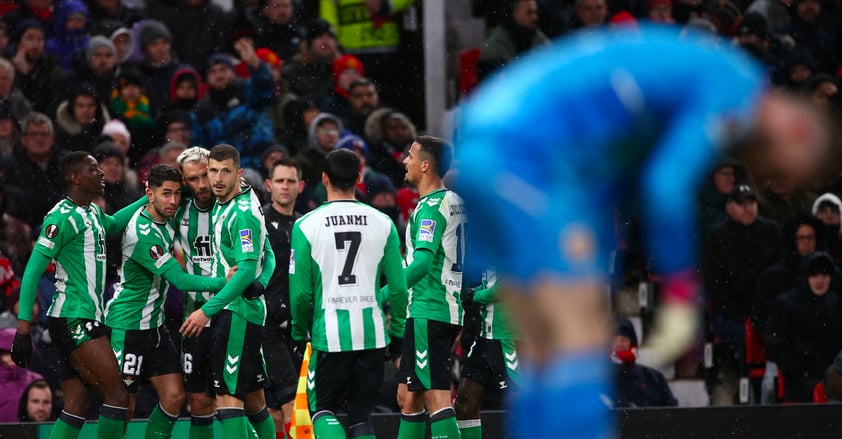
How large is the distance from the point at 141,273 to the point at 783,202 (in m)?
6.64

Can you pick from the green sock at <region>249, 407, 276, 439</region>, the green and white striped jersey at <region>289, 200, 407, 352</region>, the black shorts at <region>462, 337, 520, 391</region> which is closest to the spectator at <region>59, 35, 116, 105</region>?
the green sock at <region>249, 407, 276, 439</region>

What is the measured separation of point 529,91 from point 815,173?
83 centimetres

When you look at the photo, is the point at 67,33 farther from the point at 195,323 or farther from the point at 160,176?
the point at 195,323

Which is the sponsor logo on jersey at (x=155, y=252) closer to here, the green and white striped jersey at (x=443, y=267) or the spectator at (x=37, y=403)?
the green and white striped jersey at (x=443, y=267)

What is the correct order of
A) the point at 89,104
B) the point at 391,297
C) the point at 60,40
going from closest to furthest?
the point at 391,297 → the point at 89,104 → the point at 60,40

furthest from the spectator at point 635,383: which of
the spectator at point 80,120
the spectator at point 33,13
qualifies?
the spectator at point 33,13

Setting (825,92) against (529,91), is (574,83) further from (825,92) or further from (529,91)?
(825,92)

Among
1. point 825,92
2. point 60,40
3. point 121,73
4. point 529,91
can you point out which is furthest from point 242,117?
point 529,91

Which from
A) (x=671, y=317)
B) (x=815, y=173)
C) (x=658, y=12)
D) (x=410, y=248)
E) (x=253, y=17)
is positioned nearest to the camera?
(x=671, y=317)

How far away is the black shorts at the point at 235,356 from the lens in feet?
24.9

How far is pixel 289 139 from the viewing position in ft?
38.4

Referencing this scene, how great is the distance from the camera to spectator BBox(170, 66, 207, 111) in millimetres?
11469

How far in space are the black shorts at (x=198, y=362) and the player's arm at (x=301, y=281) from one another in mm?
1210

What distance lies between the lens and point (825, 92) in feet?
42.8
